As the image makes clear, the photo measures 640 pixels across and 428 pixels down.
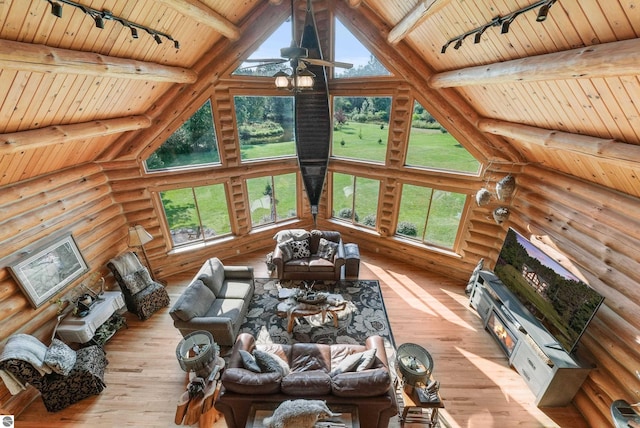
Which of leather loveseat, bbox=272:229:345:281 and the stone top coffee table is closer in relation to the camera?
the stone top coffee table

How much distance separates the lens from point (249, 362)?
3541mm

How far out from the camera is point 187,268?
7105 millimetres

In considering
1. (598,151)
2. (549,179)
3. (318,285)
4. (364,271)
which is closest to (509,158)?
(549,179)

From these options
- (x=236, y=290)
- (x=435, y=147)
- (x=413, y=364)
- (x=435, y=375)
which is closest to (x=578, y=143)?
(x=435, y=147)

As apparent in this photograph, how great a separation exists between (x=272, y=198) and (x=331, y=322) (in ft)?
13.1

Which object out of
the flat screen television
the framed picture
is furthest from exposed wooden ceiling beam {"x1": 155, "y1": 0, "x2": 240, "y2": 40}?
the flat screen television

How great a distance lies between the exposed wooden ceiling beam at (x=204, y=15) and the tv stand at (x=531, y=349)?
22.2ft

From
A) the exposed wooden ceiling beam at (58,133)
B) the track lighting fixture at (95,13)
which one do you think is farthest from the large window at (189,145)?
the track lighting fixture at (95,13)

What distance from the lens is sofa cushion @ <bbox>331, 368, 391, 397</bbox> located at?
3156 mm

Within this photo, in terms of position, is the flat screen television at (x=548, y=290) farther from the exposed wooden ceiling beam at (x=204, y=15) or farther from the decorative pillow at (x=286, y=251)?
the exposed wooden ceiling beam at (x=204, y=15)

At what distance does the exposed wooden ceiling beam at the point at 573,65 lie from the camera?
2.24m

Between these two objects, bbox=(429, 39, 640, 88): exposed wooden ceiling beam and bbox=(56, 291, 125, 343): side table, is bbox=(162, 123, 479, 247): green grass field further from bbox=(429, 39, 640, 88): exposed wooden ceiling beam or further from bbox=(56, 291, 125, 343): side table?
bbox=(56, 291, 125, 343): side table

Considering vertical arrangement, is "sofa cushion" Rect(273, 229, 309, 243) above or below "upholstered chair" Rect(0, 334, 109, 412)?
A: above

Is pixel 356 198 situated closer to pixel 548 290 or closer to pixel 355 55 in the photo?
pixel 355 55
